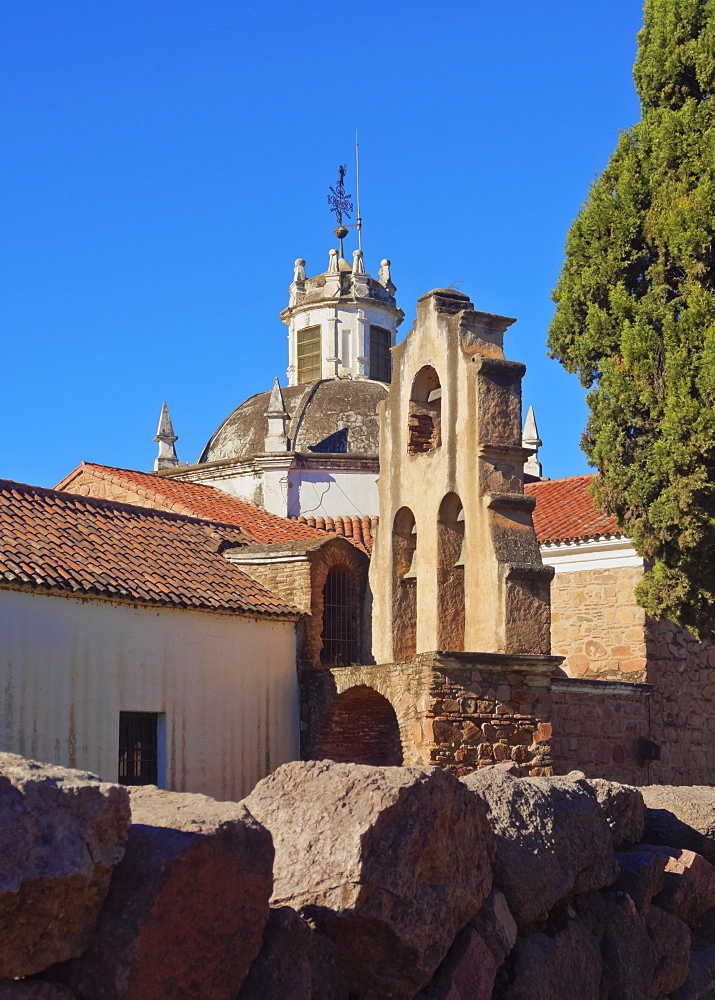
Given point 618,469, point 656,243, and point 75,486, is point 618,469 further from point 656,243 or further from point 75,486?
point 75,486

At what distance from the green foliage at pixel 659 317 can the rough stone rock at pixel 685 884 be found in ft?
18.2

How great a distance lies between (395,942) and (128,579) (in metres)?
10.7

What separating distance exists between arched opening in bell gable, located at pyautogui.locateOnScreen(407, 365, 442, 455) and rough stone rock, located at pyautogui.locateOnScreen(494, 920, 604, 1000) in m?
10.4

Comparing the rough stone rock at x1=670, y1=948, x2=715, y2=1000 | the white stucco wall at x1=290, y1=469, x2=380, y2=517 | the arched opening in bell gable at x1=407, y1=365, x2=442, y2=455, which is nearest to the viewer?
the rough stone rock at x1=670, y1=948, x2=715, y2=1000

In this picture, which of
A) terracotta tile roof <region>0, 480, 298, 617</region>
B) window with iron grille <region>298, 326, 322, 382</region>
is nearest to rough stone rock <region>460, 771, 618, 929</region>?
terracotta tile roof <region>0, 480, 298, 617</region>

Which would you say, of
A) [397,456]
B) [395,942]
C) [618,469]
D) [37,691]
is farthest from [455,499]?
[395,942]

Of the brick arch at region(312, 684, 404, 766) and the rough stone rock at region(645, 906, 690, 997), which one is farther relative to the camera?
the brick arch at region(312, 684, 404, 766)

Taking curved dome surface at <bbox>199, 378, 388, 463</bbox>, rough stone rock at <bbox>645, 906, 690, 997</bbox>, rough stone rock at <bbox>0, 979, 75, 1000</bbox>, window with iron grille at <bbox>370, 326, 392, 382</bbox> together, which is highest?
window with iron grille at <bbox>370, 326, 392, 382</bbox>

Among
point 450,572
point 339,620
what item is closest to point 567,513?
point 339,620

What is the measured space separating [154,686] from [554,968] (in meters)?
9.98

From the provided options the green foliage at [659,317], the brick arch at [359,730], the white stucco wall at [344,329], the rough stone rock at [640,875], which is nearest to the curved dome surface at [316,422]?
the white stucco wall at [344,329]

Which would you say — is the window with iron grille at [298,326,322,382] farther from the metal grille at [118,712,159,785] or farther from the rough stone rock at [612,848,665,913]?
the rough stone rock at [612,848,665,913]

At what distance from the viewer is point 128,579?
14.1 m

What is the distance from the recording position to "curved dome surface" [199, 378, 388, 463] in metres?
27.6
